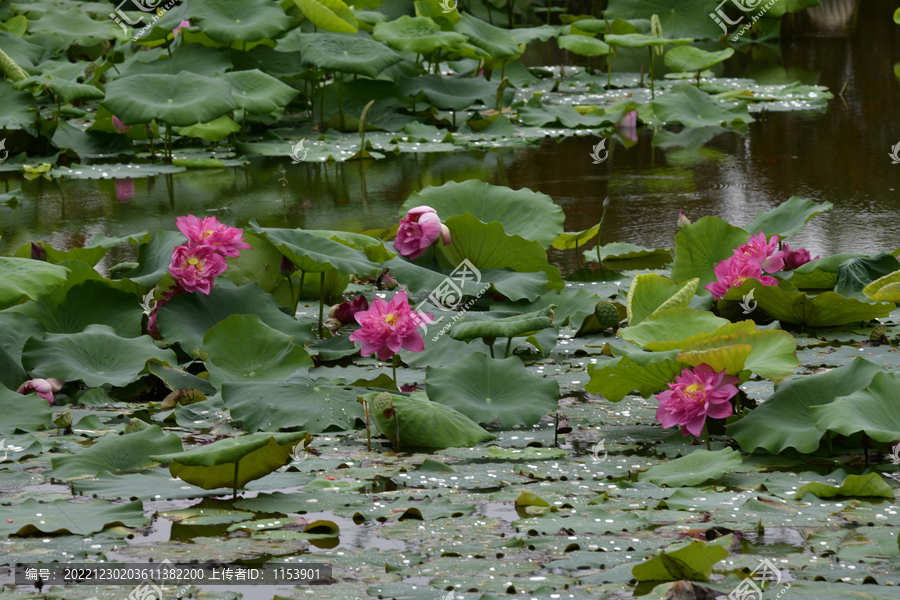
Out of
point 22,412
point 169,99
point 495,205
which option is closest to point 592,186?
point 495,205

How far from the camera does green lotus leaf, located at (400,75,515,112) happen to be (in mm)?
6093

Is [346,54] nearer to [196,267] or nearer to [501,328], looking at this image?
[196,267]

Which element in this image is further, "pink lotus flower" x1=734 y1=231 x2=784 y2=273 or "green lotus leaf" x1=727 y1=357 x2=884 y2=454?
"pink lotus flower" x1=734 y1=231 x2=784 y2=273

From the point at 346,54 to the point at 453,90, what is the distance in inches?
32.1

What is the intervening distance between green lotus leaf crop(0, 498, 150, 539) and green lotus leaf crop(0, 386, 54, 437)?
428 millimetres

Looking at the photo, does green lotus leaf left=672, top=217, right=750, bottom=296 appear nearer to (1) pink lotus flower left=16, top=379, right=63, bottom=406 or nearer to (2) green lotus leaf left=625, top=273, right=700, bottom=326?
(2) green lotus leaf left=625, top=273, right=700, bottom=326

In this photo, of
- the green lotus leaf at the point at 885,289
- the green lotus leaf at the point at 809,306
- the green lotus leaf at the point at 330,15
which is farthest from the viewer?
the green lotus leaf at the point at 330,15

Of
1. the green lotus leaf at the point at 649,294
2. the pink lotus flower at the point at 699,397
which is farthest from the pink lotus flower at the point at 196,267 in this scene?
the pink lotus flower at the point at 699,397

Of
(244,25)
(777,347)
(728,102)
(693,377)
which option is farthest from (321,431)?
(728,102)

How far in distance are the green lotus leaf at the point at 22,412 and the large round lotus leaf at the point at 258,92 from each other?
12.0 feet

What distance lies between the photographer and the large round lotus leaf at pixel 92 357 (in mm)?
2105

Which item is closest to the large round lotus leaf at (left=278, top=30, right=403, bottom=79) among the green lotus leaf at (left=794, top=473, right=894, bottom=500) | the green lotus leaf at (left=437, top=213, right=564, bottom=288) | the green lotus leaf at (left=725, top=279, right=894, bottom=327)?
the green lotus leaf at (left=437, top=213, right=564, bottom=288)

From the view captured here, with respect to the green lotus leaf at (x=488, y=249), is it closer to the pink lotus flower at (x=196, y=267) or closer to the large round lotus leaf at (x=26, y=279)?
the pink lotus flower at (x=196, y=267)

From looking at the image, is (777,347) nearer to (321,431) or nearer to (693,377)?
(693,377)
